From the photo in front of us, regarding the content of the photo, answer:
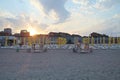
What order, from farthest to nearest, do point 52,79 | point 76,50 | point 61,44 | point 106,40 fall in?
point 106,40 → point 61,44 → point 76,50 → point 52,79

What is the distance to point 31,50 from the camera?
28422 millimetres

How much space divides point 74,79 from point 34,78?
1499 millimetres

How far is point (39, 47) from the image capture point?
1129 inches

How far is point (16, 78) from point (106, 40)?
168 feet

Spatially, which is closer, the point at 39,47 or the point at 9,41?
the point at 39,47

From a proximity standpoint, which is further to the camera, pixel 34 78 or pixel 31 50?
pixel 31 50

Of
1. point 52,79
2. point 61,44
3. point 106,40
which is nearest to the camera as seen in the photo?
point 52,79

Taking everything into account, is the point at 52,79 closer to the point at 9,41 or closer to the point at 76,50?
the point at 76,50

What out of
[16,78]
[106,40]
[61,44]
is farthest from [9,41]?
[16,78]

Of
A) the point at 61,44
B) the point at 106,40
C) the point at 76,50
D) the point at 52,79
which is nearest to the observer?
the point at 52,79

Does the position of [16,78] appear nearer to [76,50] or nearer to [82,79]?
[82,79]

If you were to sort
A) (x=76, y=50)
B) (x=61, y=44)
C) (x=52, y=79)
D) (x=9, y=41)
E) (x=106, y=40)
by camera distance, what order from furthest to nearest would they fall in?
(x=9, y=41)
(x=106, y=40)
(x=61, y=44)
(x=76, y=50)
(x=52, y=79)

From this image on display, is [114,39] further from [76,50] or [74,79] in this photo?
[74,79]

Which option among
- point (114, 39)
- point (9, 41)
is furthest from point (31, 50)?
point (9, 41)
